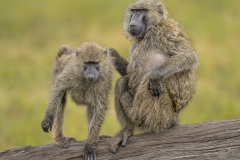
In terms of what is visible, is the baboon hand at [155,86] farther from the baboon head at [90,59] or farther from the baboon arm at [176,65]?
the baboon head at [90,59]

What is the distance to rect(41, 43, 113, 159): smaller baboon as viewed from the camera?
7.27m

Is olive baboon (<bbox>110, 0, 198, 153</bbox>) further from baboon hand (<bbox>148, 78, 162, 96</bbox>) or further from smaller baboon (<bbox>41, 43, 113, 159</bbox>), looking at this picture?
smaller baboon (<bbox>41, 43, 113, 159</bbox>)

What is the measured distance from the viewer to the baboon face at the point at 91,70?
7.29m

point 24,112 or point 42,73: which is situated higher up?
point 42,73

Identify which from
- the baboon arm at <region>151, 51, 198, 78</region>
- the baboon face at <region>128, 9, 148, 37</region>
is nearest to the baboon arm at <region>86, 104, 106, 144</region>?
the baboon arm at <region>151, 51, 198, 78</region>

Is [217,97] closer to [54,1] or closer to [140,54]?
[140,54]

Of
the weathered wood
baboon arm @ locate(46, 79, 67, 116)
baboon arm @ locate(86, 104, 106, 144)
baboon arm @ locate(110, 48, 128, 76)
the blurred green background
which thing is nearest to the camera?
the weathered wood

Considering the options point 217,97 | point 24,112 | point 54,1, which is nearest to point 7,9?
point 54,1

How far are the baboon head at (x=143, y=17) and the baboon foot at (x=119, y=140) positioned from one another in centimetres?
117

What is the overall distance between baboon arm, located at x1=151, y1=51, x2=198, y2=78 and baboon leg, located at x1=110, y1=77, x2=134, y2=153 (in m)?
0.45

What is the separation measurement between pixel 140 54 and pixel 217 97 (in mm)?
5770

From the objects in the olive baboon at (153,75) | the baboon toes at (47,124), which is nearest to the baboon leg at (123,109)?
the olive baboon at (153,75)

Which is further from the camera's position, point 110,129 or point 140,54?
point 110,129

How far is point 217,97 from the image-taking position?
12938mm
